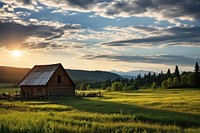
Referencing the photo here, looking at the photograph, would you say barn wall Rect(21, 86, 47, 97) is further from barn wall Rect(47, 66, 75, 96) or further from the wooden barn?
barn wall Rect(47, 66, 75, 96)

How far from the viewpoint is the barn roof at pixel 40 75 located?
72500mm

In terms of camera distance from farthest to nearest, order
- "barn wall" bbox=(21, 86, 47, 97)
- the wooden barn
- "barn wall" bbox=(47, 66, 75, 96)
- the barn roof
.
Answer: the barn roof, "barn wall" bbox=(47, 66, 75, 96), "barn wall" bbox=(21, 86, 47, 97), the wooden barn

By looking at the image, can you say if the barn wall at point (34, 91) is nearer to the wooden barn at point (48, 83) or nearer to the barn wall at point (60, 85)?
the wooden barn at point (48, 83)

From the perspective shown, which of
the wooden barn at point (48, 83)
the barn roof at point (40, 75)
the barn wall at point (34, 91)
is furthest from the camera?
the barn roof at point (40, 75)

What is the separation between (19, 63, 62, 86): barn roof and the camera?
7250cm

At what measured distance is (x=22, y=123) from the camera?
1967 centimetres

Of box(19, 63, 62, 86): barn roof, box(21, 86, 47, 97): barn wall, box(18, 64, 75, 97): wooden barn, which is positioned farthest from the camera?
box(19, 63, 62, 86): barn roof

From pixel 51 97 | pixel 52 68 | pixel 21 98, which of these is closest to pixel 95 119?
pixel 21 98

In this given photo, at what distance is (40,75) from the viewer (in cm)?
7569

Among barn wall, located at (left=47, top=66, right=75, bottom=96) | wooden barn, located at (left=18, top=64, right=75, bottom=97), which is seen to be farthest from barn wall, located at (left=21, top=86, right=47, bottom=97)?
barn wall, located at (left=47, top=66, right=75, bottom=96)

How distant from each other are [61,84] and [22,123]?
5429 cm

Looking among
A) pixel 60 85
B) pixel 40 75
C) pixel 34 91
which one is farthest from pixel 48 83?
pixel 40 75

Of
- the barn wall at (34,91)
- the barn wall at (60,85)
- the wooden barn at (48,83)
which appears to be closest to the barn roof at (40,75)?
the wooden barn at (48,83)

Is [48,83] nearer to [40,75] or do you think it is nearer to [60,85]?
[60,85]
